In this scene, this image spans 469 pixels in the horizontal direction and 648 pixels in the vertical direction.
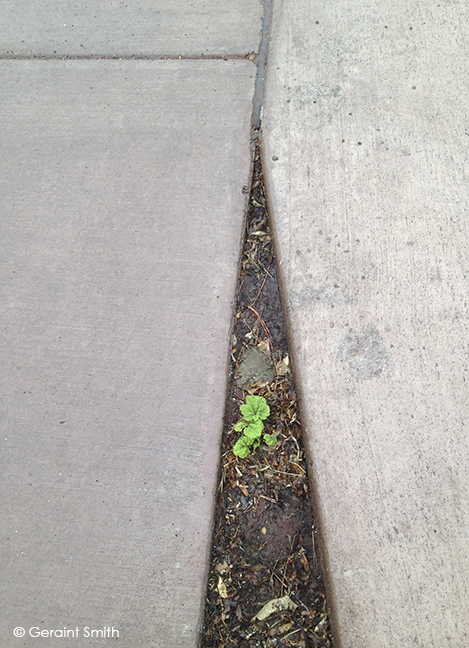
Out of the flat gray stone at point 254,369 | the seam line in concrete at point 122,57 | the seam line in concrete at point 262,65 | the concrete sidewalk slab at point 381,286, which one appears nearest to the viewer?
the concrete sidewalk slab at point 381,286

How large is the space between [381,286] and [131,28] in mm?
1951

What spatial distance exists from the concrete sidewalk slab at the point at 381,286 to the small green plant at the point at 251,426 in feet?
0.55

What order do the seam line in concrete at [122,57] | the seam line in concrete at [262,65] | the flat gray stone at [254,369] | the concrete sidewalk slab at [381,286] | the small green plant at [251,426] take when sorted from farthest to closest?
the seam line in concrete at [122,57] → the seam line in concrete at [262,65] → the flat gray stone at [254,369] → the small green plant at [251,426] → the concrete sidewalk slab at [381,286]

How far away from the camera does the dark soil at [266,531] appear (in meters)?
1.67

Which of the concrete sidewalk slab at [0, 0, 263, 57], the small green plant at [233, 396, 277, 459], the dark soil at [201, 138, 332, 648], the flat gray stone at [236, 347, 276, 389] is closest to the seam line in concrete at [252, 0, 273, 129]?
the concrete sidewalk slab at [0, 0, 263, 57]

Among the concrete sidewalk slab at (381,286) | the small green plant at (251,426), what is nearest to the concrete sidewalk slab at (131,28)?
the concrete sidewalk slab at (381,286)

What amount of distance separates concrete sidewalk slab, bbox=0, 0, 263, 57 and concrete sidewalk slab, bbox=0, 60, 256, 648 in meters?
0.11

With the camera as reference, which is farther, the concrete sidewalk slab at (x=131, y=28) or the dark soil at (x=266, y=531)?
the concrete sidewalk slab at (x=131, y=28)

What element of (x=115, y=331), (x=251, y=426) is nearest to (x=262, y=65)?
(x=115, y=331)

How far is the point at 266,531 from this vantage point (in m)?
1.78

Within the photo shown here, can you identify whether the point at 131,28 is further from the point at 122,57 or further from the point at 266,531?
the point at 266,531

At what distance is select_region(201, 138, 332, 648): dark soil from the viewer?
5.49ft

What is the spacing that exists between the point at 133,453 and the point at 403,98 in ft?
6.60

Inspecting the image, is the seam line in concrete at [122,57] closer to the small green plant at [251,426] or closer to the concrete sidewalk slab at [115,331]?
the concrete sidewalk slab at [115,331]
